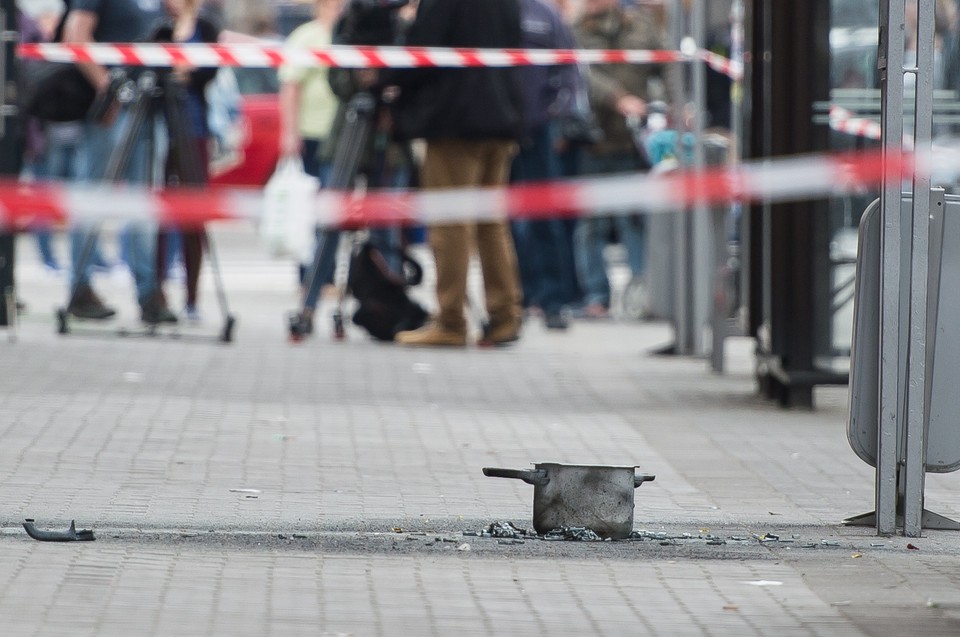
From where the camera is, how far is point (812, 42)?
28.7 feet

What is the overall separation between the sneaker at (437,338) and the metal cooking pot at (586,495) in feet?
18.7

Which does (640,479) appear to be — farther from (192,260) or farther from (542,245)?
(542,245)

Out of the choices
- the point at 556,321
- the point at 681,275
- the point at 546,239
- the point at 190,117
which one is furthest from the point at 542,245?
the point at 190,117

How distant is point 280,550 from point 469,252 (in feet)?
19.9

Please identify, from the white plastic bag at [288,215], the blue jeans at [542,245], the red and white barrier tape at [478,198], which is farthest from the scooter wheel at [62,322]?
the blue jeans at [542,245]

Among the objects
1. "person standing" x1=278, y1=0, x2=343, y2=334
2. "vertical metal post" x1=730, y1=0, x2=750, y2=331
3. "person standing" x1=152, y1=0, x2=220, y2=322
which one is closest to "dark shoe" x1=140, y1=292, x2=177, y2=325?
"person standing" x1=152, y1=0, x2=220, y2=322

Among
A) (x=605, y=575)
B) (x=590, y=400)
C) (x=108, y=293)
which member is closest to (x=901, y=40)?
(x=605, y=575)

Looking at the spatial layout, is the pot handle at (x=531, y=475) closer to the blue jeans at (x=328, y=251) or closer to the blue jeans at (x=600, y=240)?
the blue jeans at (x=328, y=251)

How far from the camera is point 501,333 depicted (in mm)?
11711

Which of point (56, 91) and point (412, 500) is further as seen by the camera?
point (56, 91)

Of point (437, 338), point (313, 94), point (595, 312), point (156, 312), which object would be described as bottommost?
point (595, 312)

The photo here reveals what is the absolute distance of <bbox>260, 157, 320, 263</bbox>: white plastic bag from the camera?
11422 mm

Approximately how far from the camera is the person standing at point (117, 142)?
473 inches

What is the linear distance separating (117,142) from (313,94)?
2025mm
